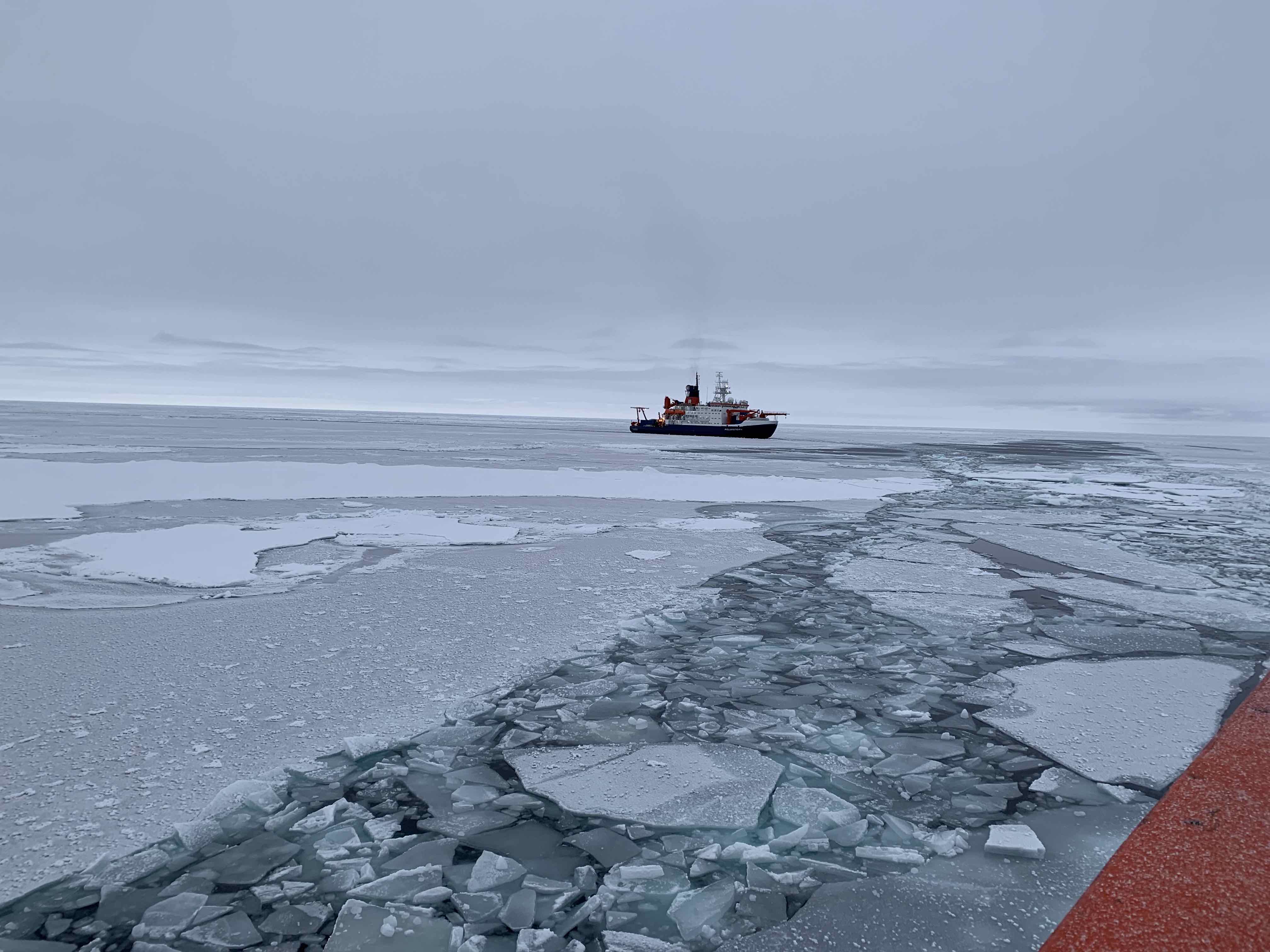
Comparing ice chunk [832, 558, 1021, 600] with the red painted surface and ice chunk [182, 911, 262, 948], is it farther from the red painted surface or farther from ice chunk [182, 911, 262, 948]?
ice chunk [182, 911, 262, 948]

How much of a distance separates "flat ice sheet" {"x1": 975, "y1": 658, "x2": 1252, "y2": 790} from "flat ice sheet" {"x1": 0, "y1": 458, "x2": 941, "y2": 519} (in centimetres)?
787

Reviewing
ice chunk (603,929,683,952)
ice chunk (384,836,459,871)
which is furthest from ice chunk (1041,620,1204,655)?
ice chunk (384,836,459,871)

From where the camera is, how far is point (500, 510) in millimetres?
9930

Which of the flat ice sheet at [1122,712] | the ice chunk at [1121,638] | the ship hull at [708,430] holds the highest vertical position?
the ship hull at [708,430]

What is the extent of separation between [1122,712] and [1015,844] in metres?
1.47

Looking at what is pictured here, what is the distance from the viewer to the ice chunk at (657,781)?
8.00ft

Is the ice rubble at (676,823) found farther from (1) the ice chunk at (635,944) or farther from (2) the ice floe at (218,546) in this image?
(2) the ice floe at (218,546)

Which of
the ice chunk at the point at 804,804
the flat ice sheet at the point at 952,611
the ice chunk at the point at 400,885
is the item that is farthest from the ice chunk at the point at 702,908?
the flat ice sheet at the point at 952,611

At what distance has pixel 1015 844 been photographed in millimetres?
2201

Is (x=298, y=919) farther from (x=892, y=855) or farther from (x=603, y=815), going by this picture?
(x=892, y=855)

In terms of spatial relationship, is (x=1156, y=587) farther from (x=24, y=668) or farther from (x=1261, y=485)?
(x=1261, y=485)

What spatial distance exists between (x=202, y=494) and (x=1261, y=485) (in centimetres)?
2229

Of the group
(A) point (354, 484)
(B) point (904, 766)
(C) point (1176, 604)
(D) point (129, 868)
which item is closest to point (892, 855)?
(B) point (904, 766)

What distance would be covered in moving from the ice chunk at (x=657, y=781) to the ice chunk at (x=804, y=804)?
0.05 m
